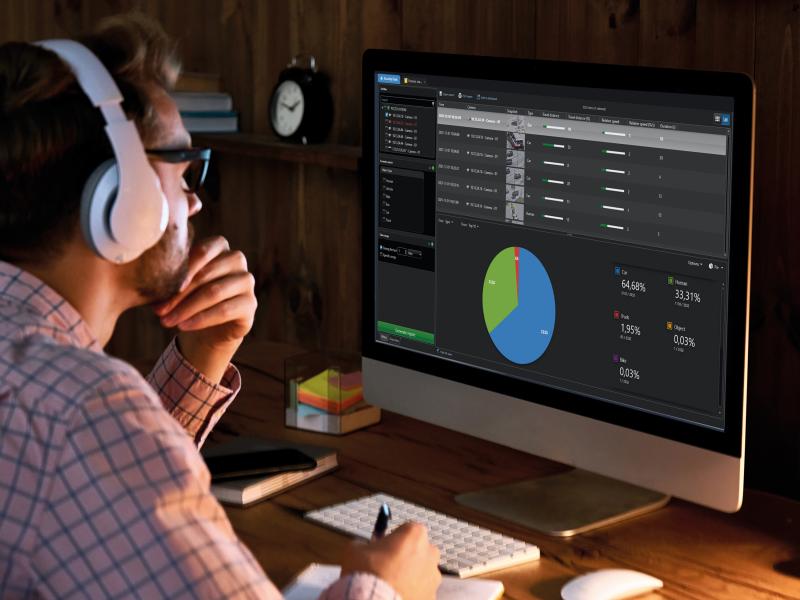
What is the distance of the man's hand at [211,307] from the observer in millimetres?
1706

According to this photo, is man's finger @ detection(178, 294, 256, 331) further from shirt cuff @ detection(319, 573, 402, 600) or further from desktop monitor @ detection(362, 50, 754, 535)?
shirt cuff @ detection(319, 573, 402, 600)

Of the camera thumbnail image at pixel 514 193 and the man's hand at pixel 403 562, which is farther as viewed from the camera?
the camera thumbnail image at pixel 514 193

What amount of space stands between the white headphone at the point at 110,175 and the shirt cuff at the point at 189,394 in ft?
1.75

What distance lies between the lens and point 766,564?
154cm

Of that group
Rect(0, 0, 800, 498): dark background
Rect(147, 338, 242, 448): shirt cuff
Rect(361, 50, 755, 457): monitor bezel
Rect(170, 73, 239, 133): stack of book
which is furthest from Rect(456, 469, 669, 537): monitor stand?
Rect(170, 73, 239, 133): stack of book

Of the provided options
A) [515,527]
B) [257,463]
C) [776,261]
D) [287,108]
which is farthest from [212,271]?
[287,108]

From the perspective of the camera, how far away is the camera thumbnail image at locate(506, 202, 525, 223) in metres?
1.68

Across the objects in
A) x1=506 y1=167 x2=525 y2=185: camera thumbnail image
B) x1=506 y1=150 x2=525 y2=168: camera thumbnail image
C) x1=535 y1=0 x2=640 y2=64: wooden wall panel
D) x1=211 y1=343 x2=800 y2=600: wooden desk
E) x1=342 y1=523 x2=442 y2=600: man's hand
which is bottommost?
x1=211 y1=343 x2=800 y2=600: wooden desk

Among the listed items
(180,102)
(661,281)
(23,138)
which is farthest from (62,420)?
(180,102)

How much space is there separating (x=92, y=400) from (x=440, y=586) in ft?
1.86

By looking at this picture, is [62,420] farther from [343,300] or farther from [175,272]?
[343,300]

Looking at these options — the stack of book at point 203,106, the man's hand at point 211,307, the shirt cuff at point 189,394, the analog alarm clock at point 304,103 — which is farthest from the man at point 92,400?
the stack of book at point 203,106

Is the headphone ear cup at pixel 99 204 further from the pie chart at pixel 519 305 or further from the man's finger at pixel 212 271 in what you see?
the pie chart at pixel 519 305

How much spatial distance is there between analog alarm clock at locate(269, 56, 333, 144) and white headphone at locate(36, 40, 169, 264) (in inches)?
49.1
